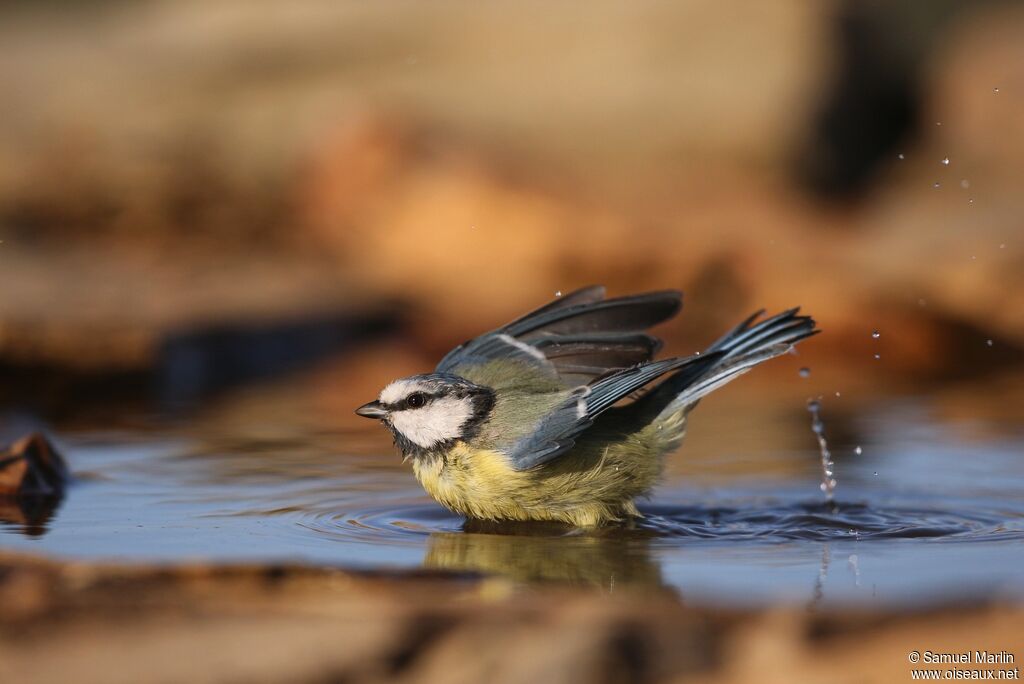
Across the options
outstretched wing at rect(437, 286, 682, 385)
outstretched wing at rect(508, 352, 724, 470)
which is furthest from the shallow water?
outstretched wing at rect(437, 286, 682, 385)

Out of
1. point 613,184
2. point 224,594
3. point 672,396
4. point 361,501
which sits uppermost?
point 613,184

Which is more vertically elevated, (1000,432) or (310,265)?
(310,265)

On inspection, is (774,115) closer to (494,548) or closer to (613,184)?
(613,184)

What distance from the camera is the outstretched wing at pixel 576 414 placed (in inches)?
161

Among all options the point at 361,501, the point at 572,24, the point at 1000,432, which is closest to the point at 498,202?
the point at 572,24

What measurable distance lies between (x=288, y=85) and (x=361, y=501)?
616cm

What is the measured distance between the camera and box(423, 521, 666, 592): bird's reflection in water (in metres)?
3.43

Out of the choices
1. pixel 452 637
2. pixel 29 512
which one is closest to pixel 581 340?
pixel 29 512

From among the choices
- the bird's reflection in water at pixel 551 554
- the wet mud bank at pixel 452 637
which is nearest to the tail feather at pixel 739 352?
the bird's reflection in water at pixel 551 554

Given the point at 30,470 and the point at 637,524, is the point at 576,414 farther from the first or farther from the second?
the point at 30,470

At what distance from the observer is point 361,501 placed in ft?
14.5

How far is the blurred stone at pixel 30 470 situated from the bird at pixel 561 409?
109cm

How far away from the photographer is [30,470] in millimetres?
4508

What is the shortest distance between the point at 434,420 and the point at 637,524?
27.0 inches
